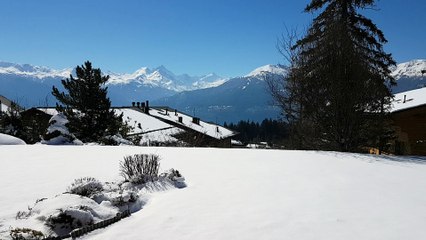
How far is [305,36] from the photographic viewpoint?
17.1 m

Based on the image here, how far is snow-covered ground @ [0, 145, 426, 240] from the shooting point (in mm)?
4230

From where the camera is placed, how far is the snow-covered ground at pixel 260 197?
13.9 ft

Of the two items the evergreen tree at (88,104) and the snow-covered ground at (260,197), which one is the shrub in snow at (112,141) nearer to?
the evergreen tree at (88,104)

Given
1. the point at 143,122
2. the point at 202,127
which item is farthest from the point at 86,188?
the point at 202,127

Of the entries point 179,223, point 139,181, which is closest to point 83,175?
point 139,181

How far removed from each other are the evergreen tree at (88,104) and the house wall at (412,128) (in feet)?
63.7

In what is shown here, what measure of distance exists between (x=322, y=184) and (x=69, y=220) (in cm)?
512

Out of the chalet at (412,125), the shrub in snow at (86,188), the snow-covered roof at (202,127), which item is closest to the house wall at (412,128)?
the chalet at (412,125)

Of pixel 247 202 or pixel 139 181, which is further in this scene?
pixel 139 181

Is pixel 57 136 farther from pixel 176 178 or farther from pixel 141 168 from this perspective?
pixel 176 178

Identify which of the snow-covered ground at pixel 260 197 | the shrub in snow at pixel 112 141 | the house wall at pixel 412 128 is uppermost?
the house wall at pixel 412 128

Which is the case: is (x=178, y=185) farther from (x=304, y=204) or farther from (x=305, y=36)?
(x=305, y=36)

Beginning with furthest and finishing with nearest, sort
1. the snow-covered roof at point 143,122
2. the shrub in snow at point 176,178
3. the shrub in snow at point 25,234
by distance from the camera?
the snow-covered roof at point 143,122, the shrub in snow at point 176,178, the shrub in snow at point 25,234

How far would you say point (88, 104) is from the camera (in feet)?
72.5
